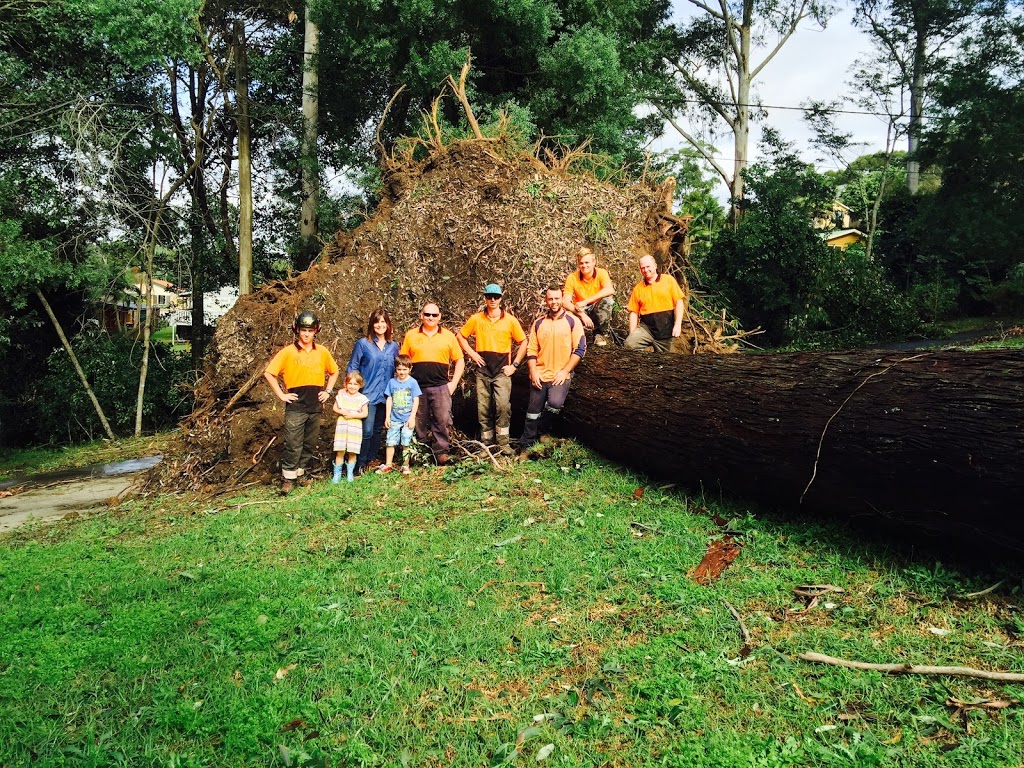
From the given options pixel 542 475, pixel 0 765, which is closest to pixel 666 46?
pixel 542 475

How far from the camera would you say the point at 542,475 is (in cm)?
793

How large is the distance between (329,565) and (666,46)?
24666 mm

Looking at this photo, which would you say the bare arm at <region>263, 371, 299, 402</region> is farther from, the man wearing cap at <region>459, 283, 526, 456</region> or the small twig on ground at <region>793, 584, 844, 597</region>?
the small twig on ground at <region>793, 584, 844, 597</region>

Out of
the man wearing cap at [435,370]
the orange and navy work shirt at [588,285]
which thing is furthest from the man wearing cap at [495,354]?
the orange and navy work shirt at [588,285]

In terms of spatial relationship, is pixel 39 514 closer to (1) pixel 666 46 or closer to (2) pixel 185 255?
(2) pixel 185 255

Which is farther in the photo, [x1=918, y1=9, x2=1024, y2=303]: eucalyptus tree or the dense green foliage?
[x1=918, y1=9, x2=1024, y2=303]: eucalyptus tree

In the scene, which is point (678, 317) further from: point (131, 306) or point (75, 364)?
point (131, 306)

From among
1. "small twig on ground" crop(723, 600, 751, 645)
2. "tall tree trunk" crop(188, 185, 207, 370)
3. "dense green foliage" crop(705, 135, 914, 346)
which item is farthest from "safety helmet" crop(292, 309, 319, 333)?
"dense green foliage" crop(705, 135, 914, 346)

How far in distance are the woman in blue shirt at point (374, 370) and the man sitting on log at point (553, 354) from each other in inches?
68.8

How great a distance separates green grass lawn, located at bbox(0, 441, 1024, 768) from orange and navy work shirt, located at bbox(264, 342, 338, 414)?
2316mm

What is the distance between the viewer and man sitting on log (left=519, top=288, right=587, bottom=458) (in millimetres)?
8238

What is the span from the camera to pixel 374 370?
28.8 feet

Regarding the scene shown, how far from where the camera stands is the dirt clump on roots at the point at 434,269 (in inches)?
397

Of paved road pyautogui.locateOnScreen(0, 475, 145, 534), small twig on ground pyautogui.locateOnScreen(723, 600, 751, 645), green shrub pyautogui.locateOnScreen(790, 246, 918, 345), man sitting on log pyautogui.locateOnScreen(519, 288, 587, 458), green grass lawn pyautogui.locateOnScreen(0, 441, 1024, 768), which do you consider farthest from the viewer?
green shrub pyautogui.locateOnScreen(790, 246, 918, 345)
